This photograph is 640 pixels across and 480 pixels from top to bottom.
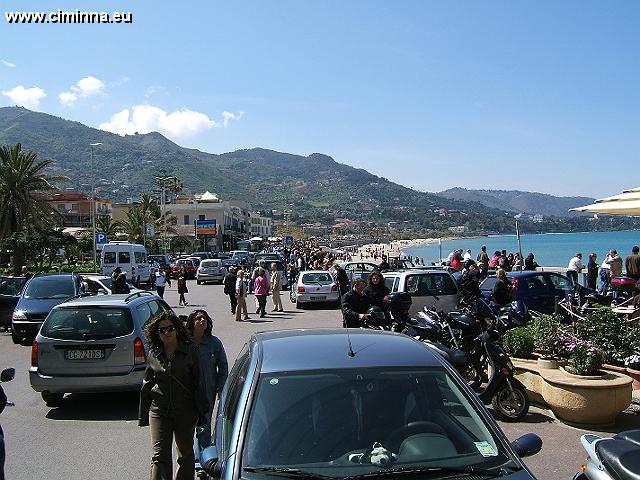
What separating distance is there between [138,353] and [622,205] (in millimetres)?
7738

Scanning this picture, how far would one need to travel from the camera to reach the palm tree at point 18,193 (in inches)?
1727

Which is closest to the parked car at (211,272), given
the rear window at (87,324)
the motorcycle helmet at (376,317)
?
the motorcycle helmet at (376,317)

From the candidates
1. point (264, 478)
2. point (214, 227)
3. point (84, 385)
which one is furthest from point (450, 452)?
point (214, 227)

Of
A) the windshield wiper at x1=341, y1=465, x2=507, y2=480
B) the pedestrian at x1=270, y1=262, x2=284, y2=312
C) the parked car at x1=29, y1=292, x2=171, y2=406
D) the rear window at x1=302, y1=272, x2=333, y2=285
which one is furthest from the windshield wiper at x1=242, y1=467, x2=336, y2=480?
the rear window at x1=302, y1=272, x2=333, y2=285

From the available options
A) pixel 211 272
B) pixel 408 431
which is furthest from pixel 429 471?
pixel 211 272

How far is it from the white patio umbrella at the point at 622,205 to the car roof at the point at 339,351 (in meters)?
7.57

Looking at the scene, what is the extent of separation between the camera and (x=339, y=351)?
14.0ft

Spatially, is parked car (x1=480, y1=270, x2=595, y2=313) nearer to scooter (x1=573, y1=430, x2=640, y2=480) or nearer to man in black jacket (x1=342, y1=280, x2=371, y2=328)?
man in black jacket (x1=342, y1=280, x2=371, y2=328)

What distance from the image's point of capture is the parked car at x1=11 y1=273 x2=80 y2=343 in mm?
17016

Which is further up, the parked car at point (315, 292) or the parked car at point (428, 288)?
the parked car at point (428, 288)

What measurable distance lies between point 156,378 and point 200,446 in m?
A: 0.64

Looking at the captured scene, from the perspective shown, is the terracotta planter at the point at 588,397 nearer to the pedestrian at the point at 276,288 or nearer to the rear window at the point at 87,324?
the rear window at the point at 87,324

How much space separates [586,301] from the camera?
15094 mm

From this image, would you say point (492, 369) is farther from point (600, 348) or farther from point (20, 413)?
point (20, 413)
